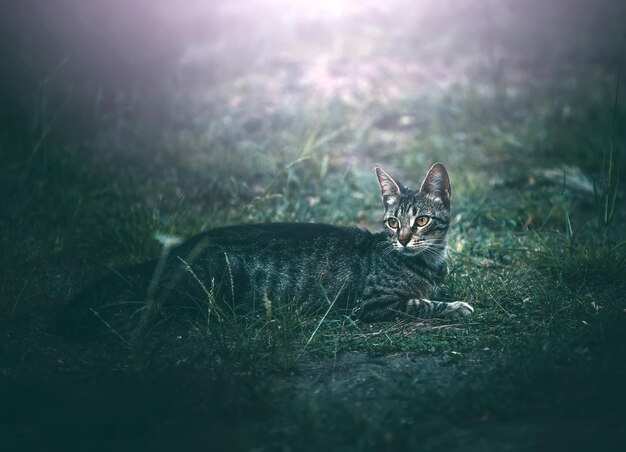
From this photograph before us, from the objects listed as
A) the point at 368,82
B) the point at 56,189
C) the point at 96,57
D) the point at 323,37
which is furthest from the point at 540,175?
the point at 323,37

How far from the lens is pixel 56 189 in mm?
5328

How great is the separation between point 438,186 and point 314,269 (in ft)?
3.41

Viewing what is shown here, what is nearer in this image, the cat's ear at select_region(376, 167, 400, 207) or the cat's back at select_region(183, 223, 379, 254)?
the cat's back at select_region(183, 223, 379, 254)

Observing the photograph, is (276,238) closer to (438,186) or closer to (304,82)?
(438,186)

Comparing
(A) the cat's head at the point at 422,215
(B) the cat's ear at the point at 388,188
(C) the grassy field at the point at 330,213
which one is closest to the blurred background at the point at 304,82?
(C) the grassy field at the point at 330,213

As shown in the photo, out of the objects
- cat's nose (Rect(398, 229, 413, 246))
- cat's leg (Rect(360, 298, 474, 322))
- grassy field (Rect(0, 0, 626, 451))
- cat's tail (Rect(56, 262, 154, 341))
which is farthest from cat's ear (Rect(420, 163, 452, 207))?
cat's tail (Rect(56, 262, 154, 341))

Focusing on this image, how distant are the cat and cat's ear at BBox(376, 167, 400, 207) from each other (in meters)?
0.01

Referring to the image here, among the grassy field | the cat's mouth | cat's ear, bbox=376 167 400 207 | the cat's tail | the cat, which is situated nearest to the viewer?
the grassy field

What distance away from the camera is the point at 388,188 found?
14.0 feet

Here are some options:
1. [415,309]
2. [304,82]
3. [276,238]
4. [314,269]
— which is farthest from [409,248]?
[304,82]

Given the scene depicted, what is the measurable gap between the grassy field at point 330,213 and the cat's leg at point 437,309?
0.08 m

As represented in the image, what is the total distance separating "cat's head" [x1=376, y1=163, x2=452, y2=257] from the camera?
3971 mm

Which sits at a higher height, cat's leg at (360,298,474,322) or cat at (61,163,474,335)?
cat at (61,163,474,335)

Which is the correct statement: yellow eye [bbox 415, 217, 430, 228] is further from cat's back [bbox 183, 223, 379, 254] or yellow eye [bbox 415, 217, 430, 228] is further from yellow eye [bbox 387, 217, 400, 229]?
cat's back [bbox 183, 223, 379, 254]
